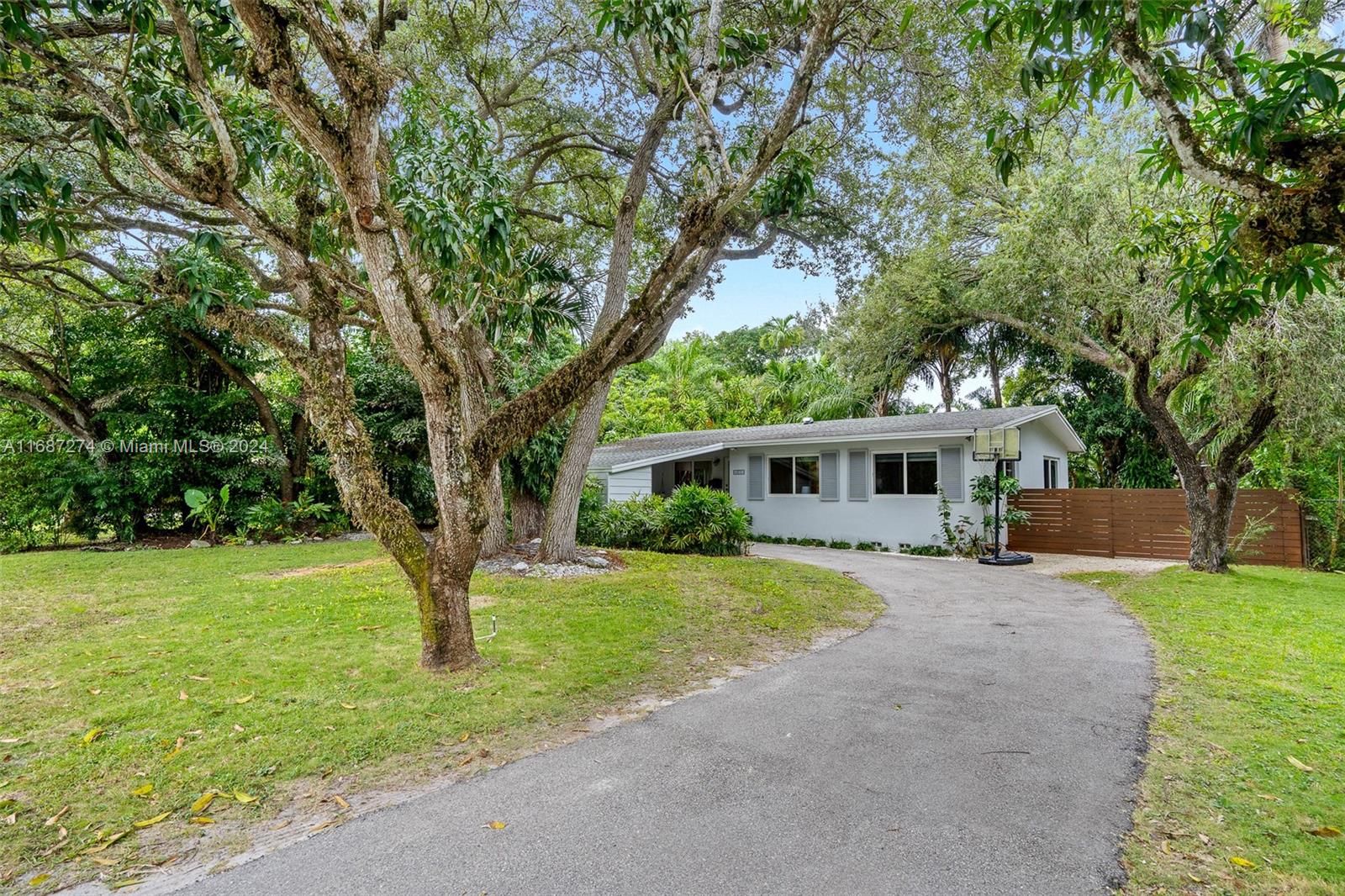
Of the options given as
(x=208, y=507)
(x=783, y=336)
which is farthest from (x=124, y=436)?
(x=783, y=336)

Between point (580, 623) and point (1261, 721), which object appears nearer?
point (1261, 721)

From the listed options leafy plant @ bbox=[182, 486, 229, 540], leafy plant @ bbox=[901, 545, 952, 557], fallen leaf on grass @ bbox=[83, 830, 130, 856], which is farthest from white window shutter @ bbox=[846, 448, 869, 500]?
fallen leaf on grass @ bbox=[83, 830, 130, 856]

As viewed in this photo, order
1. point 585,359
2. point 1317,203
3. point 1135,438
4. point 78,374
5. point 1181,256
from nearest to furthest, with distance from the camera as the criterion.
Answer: point 1317,203 → point 1181,256 → point 585,359 → point 78,374 → point 1135,438

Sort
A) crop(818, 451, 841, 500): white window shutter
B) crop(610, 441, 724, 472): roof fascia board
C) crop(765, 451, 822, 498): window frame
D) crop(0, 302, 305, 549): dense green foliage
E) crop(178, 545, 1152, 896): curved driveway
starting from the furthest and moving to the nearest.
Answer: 1. crop(765, 451, 822, 498): window frame
2. crop(818, 451, 841, 500): white window shutter
3. crop(610, 441, 724, 472): roof fascia board
4. crop(0, 302, 305, 549): dense green foliage
5. crop(178, 545, 1152, 896): curved driveway

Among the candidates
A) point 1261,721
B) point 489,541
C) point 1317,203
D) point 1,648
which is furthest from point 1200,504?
point 1,648

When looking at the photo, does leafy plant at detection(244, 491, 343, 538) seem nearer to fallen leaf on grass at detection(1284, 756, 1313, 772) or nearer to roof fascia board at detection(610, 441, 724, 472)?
roof fascia board at detection(610, 441, 724, 472)

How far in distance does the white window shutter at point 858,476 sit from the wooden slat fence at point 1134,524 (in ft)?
10.5

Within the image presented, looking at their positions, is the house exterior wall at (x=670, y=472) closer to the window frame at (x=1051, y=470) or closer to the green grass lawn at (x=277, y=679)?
the window frame at (x=1051, y=470)

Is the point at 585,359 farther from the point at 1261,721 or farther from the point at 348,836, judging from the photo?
the point at 1261,721

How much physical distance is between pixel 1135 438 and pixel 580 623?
18194 millimetres

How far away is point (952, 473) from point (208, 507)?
14.8 metres

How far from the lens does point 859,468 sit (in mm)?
15008

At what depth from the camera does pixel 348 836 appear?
2760mm

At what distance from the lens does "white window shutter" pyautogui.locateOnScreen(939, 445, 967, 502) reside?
44.6 ft
